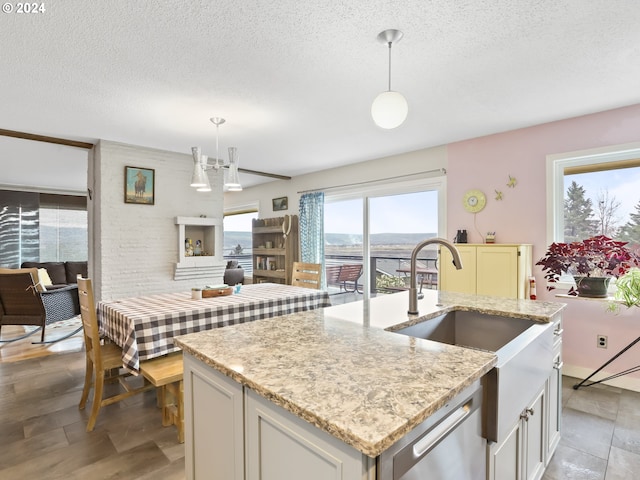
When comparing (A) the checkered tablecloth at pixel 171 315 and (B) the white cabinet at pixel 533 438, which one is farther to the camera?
(A) the checkered tablecloth at pixel 171 315

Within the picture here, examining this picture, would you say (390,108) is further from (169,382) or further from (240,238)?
(240,238)

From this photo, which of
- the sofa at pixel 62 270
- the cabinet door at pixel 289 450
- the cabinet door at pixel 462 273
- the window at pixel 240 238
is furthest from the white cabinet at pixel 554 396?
the sofa at pixel 62 270

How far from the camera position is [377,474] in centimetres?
69

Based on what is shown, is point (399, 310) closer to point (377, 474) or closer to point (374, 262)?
point (377, 474)

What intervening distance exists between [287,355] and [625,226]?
3417mm

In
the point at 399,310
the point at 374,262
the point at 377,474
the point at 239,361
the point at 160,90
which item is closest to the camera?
the point at 377,474

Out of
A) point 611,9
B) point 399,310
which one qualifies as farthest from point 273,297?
point 611,9

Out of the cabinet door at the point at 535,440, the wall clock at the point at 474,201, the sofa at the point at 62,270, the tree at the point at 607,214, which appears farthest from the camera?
the sofa at the point at 62,270

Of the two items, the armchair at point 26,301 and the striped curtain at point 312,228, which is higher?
the striped curtain at point 312,228

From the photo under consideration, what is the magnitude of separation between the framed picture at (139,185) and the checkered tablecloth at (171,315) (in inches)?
67.1

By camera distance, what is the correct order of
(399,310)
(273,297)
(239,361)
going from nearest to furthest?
(239,361) → (399,310) → (273,297)

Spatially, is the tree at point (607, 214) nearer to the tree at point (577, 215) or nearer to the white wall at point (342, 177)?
the tree at point (577, 215)

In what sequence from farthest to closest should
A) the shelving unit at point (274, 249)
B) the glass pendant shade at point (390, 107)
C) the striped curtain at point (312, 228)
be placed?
the shelving unit at point (274, 249), the striped curtain at point (312, 228), the glass pendant shade at point (390, 107)

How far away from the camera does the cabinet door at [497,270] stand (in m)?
3.14
